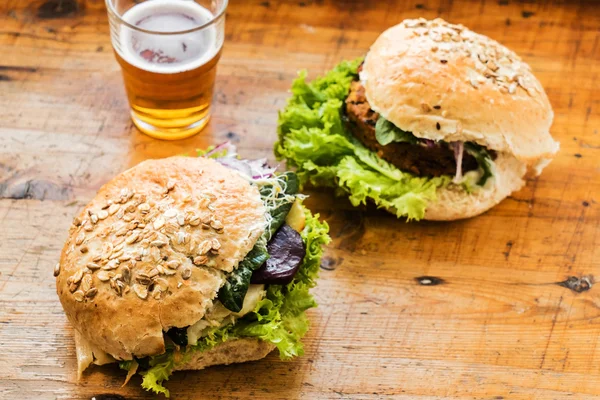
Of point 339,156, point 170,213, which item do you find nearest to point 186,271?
point 170,213

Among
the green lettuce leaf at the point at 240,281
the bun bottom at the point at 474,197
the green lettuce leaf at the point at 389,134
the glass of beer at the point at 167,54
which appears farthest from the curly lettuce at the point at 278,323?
the glass of beer at the point at 167,54

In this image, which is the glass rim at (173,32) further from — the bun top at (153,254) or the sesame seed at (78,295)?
the sesame seed at (78,295)

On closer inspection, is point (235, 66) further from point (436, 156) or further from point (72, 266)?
point (72, 266)

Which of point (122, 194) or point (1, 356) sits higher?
point (122, 194)

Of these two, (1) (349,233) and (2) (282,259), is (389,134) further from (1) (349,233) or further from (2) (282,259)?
(2) (282,259)

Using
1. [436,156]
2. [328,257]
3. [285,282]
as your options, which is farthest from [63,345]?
[436,156]

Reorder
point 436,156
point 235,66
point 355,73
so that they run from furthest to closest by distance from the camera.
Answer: point 235,66 → point 355,73 → point 436,156

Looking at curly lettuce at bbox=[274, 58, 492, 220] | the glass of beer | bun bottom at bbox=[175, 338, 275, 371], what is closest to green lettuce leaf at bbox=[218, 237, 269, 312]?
bun bottom at bbox=[175, 338, 275, 371]

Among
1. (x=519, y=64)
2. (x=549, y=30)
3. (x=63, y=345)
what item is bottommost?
(x=63, y=345)
